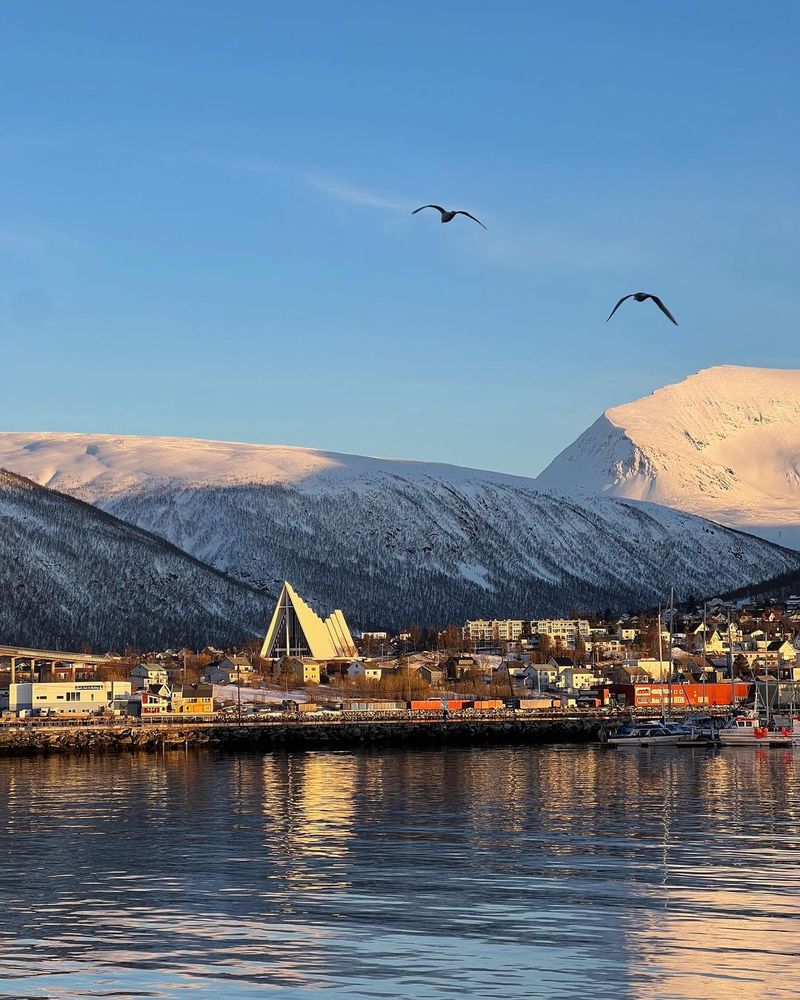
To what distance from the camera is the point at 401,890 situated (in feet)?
116

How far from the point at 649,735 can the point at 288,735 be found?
879 inches

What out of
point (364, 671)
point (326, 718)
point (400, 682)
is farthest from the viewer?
point (364, 671)

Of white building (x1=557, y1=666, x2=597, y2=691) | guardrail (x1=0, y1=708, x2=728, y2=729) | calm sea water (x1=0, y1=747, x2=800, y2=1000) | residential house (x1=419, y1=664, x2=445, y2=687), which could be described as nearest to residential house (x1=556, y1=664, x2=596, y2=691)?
white building (x1=557, y1=666, x2=597, y2=691)

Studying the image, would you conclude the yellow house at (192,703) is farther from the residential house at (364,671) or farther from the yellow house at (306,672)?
the residential house at (364,671)

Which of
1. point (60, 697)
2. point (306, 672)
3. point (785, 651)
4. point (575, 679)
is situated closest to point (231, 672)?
point (306, 672)

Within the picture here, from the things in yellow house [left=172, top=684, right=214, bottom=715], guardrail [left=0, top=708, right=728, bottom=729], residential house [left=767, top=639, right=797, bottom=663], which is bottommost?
guardrail [left=0, top=708, right=728, bottom=729]

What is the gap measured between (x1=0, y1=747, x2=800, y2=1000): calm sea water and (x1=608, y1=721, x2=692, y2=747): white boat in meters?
31.8

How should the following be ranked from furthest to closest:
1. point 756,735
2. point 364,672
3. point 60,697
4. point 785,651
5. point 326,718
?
point 785,651 < point 364,672 < point 60,697 < point 326,718 < point 756,735

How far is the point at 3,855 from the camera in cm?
4209

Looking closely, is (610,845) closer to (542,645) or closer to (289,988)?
(289,988)

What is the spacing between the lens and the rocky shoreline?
299ft

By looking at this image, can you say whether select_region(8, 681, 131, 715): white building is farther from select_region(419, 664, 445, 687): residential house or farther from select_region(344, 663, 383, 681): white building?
select_region(419, 664, 445, 687): residential house

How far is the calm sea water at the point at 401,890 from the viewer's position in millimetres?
26703

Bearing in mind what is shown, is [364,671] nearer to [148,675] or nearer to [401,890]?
[148,675]
